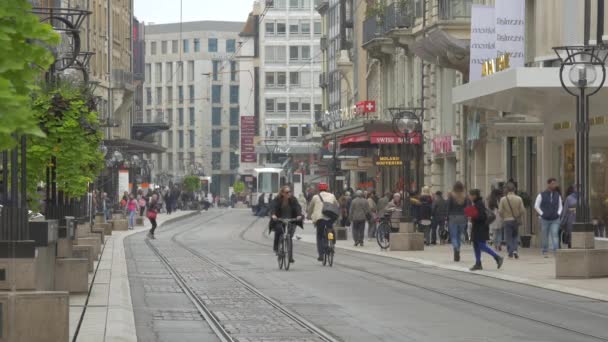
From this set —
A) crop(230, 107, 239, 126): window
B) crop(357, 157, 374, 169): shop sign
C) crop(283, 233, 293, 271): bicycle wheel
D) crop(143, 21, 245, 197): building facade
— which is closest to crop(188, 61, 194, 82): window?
crop(143, 21, 245, 197): building facade

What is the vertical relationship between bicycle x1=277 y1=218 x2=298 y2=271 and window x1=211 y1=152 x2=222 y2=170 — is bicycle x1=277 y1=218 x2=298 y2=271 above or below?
below

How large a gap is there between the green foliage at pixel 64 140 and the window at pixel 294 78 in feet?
450

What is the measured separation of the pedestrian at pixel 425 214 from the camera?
45.1m

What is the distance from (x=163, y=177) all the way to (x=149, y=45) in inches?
1173

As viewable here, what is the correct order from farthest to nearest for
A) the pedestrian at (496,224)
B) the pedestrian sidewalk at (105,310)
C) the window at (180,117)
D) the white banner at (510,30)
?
the window at (180,117) → the white banner at (510,30) → the pedestrian at (496,224) → the pedestrian sidewalk at (105,310)

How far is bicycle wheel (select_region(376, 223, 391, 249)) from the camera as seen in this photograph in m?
42.2

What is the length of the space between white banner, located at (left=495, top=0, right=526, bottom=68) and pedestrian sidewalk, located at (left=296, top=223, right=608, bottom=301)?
504 centimetres

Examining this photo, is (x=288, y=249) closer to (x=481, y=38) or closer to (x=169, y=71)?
(x=481, y=38)

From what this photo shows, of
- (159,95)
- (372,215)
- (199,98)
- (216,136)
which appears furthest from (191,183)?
(372,215)

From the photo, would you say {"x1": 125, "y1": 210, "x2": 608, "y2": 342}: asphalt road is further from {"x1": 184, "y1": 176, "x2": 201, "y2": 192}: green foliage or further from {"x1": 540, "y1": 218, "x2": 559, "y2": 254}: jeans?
{"x1": 184, "y1": 176, "x2": 201, "y2": 192}: green foliage

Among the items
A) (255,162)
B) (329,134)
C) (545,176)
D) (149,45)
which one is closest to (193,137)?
(149,45)

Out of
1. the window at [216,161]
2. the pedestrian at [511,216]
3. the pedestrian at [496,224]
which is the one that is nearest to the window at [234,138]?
the window at [216,161]

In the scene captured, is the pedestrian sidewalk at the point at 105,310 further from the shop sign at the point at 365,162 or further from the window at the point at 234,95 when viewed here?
the window at the point at 234,95

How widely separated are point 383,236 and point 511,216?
25.6 ft
